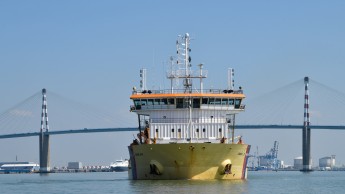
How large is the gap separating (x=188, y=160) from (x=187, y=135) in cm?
254

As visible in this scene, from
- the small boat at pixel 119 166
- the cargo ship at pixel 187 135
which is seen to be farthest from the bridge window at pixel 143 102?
the small boat at pixel 119 166

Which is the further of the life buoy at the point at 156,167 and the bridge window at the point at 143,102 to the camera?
the bridge window at the point at 143,102

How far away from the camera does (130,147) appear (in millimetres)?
53656

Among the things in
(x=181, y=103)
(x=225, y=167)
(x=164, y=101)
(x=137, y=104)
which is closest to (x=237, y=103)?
(x=181, y=103)

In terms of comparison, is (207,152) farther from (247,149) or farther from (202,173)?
(247,149)

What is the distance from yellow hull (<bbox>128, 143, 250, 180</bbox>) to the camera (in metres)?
48.2

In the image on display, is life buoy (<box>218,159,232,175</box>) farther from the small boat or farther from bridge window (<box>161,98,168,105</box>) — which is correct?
the small boat

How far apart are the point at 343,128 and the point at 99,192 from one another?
89716 millimetres

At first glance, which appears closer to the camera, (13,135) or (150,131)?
(150,131)

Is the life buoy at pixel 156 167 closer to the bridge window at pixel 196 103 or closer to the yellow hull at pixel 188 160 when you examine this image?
the yellow hull at pixel 188 160

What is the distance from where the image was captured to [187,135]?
50719mm

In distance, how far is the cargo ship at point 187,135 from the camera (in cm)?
4869

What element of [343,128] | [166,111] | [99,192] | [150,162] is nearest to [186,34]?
[166,111]

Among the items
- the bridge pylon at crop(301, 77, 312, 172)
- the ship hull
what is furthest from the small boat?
the bridge pylon at crop(301, 77, 312, 172)
